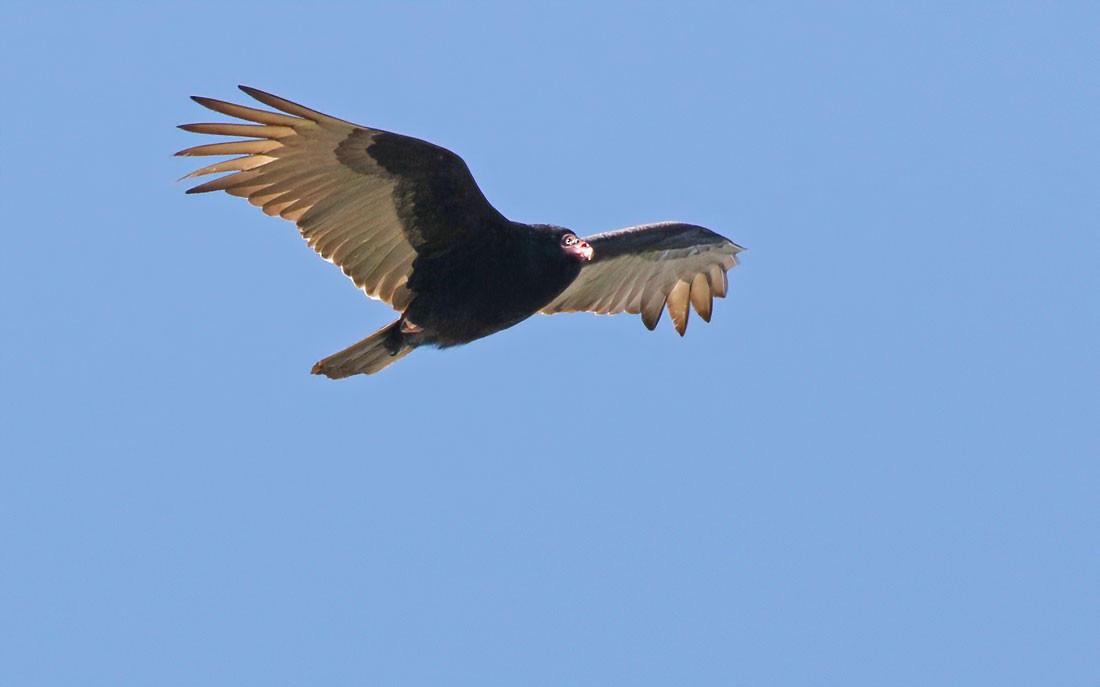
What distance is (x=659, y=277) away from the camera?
10672mm

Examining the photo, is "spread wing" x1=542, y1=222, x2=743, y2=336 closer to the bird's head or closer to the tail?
the bird's head

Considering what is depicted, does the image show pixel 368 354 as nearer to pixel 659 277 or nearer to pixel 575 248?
pixel 575 248

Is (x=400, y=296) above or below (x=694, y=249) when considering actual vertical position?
below

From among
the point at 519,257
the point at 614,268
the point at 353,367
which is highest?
the point at 614,268

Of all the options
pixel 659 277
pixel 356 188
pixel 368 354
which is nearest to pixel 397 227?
pixel 356 188

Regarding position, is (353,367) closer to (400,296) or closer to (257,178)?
(400,296)

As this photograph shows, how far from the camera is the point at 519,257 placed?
8.94 metres

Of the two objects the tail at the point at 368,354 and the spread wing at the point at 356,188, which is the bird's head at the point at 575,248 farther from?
the tail at the point at 368,354

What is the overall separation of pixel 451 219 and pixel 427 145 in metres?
0.50

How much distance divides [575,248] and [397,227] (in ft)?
3.33

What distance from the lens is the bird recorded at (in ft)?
28.3

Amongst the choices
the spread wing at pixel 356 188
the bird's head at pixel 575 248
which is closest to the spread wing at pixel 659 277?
the bird's head at pixel 575 248

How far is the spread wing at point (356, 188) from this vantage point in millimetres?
8602

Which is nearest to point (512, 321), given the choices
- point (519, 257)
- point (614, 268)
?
point (519, 257)
